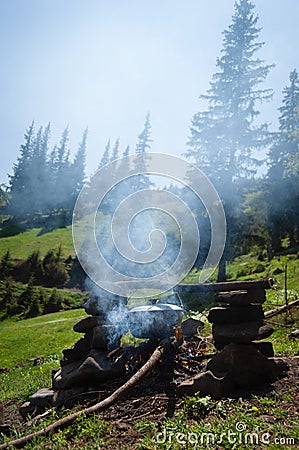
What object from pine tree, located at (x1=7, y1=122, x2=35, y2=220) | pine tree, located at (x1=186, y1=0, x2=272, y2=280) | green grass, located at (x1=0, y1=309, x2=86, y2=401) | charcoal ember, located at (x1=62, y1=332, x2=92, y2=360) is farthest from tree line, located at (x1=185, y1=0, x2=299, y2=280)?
pine tree, located at (x1=7, y1=122, x2=35, y2=220)

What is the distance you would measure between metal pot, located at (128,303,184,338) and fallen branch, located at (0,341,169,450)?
0.93ft

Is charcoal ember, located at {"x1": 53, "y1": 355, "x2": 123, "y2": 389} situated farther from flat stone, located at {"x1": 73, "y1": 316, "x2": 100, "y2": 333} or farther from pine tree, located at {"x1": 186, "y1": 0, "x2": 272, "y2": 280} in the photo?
pine tree, located at {"x1": 186, "y1": 0, "x2": 272, "y2": 280}

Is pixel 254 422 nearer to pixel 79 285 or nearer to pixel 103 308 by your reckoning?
pixel 103 308

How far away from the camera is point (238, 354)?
4.25m

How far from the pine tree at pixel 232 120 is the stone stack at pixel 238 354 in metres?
16.0

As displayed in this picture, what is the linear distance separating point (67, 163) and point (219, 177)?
58638mm

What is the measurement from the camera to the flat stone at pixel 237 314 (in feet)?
14.8

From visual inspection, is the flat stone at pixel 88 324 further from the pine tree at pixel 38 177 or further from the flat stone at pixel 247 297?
the pine tree at pixel 38 177

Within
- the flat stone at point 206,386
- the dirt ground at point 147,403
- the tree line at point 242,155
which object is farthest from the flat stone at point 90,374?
the tree line at point 242,155

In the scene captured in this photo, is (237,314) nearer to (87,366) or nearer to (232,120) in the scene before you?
(87,366)

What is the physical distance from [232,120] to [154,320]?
60.0ft

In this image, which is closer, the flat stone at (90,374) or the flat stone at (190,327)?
the flat stone at (90,374)

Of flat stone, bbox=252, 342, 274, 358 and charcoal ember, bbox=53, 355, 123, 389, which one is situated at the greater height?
flat stone, bbox=252, 342, 274, 358

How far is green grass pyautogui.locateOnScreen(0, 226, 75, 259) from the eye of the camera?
38972mm
